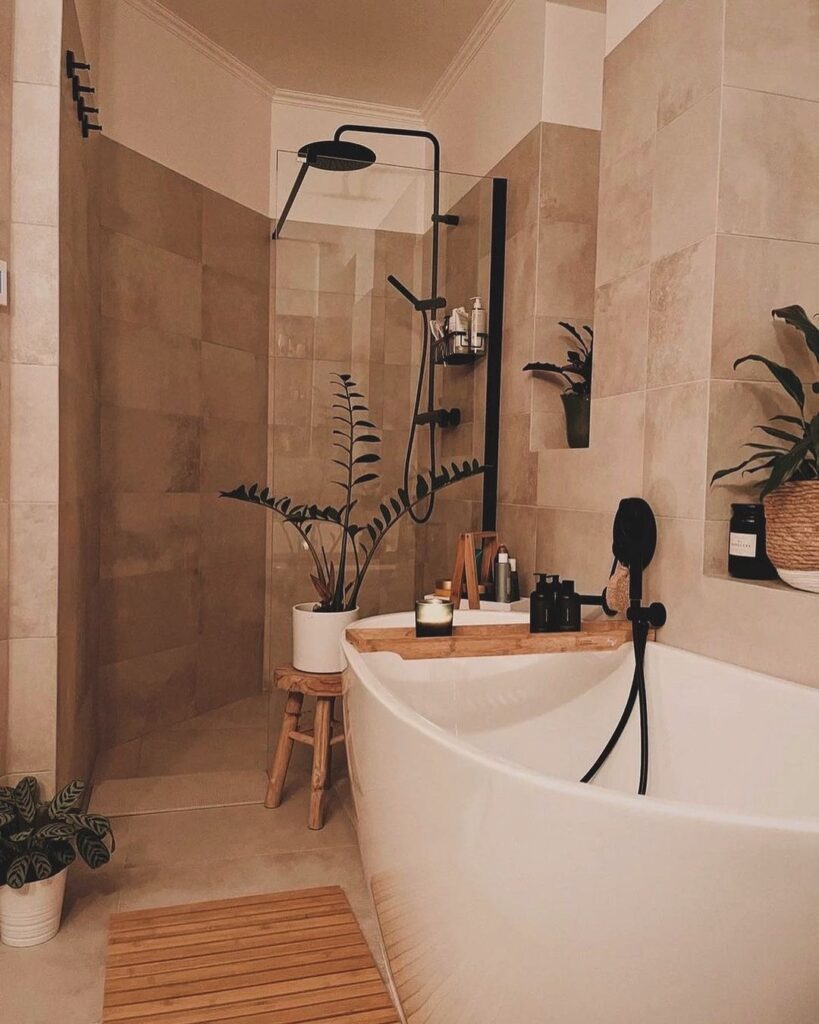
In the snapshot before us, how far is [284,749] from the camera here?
8.77 feet

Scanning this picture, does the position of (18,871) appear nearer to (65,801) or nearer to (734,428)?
(65,801)

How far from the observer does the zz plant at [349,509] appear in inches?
109

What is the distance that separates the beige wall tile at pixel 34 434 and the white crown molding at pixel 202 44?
6.18 feet

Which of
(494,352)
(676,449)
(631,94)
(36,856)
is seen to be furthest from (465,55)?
(36,856)

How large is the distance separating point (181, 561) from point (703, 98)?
8.40ft

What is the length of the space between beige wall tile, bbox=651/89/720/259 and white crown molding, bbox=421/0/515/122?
1.39 metres

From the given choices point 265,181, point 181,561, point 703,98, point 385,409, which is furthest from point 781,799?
point 265,181

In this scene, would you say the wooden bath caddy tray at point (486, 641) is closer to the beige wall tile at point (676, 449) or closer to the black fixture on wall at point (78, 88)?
the beige wall tile at point (676, 449)

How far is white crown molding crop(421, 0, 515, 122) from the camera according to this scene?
3.15m

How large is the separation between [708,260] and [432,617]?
38.4 inches

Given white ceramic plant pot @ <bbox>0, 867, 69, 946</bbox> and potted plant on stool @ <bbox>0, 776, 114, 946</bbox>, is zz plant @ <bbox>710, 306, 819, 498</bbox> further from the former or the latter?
white ceramic plant pot @ <bbox>0, 867, 69, 946</bbox>

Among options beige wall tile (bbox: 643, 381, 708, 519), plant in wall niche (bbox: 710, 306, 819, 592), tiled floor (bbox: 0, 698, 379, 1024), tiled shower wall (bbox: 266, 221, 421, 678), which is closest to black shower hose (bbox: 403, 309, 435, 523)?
tiled shower wall (bbox: 266, 221, 421, 678)

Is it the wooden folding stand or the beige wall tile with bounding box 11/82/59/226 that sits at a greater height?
the beige wall tile with bounding box 11/82/59/226

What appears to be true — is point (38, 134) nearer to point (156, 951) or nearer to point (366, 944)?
point (156, 951)
